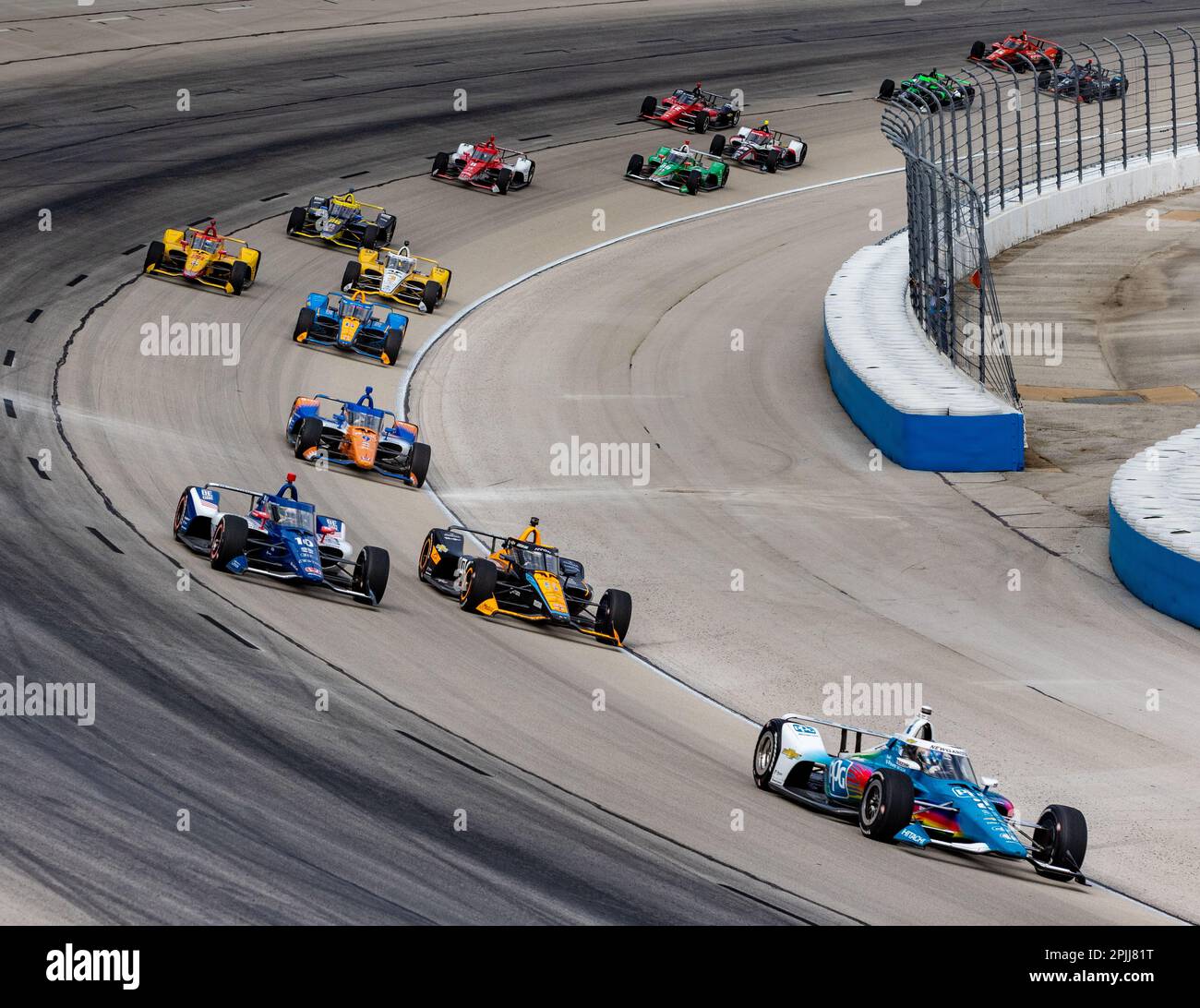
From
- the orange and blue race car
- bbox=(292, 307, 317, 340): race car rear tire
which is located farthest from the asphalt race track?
bbox=(292, 307, 317, 340): race car rear tire

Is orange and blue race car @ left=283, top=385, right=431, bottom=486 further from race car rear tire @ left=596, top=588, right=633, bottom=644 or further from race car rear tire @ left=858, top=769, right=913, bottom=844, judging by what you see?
race car rear tire @ left=858, top=769, right=913, bottom=844

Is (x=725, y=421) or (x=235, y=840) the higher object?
(x=235, y=840)

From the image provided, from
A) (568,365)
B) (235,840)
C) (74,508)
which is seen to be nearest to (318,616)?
(74,508)

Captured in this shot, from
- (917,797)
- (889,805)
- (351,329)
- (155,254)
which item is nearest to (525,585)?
(917,797)

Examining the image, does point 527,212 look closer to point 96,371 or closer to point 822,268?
point 822,268

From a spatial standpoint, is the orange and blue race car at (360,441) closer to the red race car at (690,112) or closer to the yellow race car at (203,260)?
the yellow race car at (203,260)

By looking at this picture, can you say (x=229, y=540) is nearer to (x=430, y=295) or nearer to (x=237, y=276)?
(x=237, y=276)

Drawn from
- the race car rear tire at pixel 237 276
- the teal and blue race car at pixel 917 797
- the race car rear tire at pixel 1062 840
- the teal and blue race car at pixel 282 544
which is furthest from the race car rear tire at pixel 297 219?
the race car rear tire at pixel 1062 840
